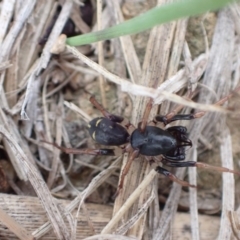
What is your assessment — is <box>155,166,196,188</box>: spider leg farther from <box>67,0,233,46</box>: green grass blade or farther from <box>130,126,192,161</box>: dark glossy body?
<box>67,0,233,46</box>: green grass blade

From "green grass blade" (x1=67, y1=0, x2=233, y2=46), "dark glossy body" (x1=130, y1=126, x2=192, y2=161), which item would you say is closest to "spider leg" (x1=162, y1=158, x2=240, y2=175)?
"dark glossy body" (x1=130, y1=126, x2=192, y2=161)

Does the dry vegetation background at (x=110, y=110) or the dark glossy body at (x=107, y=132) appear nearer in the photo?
the dry vegetation background at (x=110, y=110)

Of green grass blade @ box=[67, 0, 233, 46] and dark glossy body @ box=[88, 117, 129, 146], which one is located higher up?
green grass blade @ box=[67, 0, 233, 46]

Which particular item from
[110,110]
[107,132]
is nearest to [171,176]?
[107,132]

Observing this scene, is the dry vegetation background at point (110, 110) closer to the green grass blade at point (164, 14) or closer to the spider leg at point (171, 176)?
the spider leg at point (171, 176)

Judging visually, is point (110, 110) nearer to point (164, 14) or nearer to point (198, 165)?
point (198, 165)

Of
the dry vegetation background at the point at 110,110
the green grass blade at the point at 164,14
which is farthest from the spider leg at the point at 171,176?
the green grass blade at the point at 164,14
